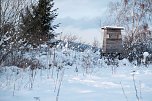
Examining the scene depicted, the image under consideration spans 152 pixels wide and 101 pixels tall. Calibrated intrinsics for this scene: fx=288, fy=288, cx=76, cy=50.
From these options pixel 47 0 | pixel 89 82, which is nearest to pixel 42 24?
pixel 47 0

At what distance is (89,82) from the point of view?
234 inches

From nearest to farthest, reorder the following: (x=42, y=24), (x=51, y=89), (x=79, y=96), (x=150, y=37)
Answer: (x=79, y=96) < (x=51, y=89) < (x=42, y=24) < (x=150, y=37)

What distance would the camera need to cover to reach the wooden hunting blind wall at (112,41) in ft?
54.1

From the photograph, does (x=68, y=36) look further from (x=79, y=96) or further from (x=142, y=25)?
(x=79, y=96)

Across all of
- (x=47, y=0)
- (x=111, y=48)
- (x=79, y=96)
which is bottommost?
(x=79, y=96)

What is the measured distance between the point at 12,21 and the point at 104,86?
3.88 m

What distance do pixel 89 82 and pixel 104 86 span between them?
56 cm

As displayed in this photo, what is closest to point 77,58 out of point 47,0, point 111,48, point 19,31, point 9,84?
point 111,48

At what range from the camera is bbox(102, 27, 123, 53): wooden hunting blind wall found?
1648 centimetres

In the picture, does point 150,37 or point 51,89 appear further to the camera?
point 150,37

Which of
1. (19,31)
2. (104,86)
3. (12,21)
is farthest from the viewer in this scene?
(19,31)

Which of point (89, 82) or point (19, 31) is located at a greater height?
point (19, 31)

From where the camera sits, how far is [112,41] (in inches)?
653

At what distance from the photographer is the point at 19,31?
8805mm
